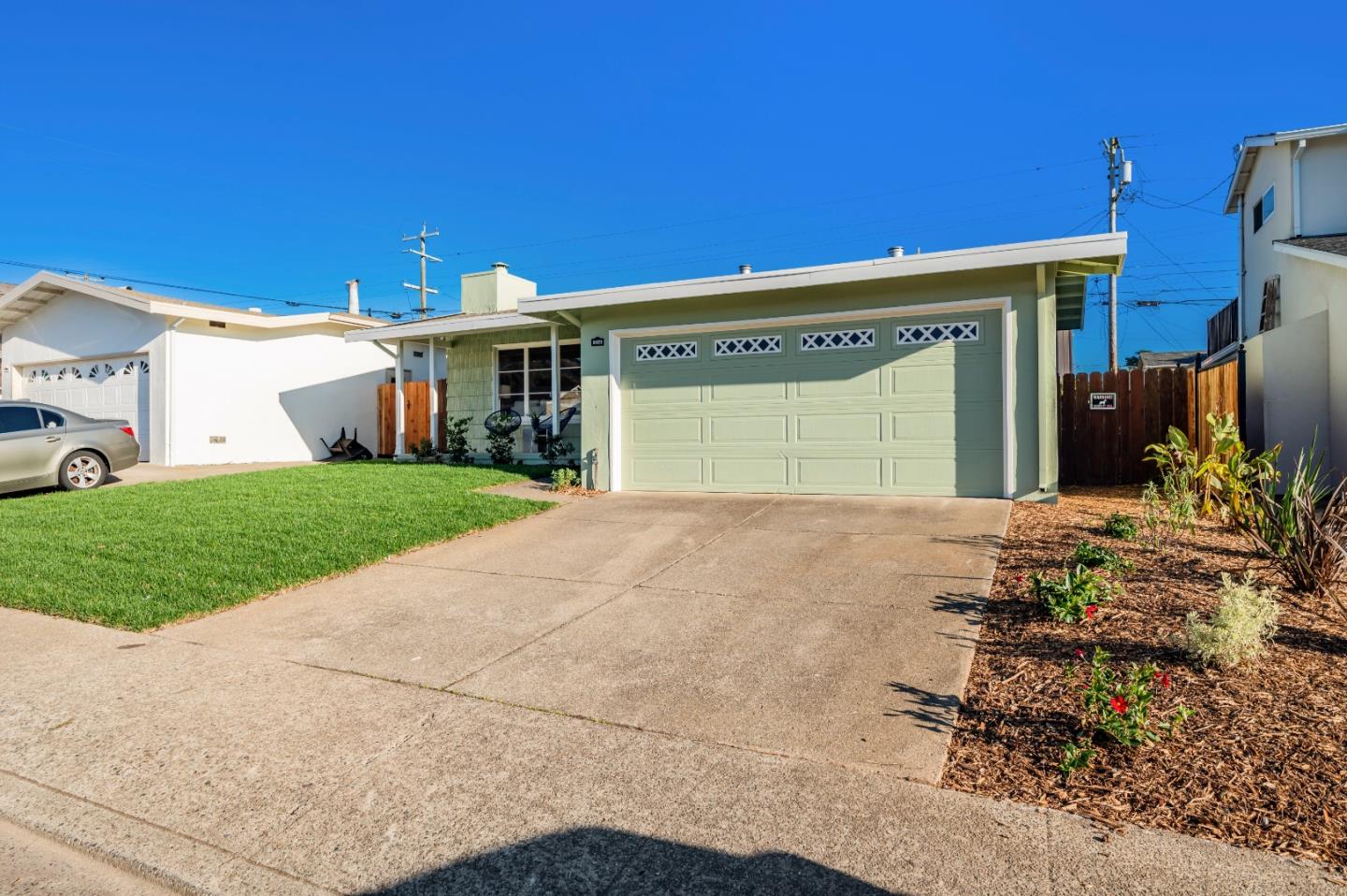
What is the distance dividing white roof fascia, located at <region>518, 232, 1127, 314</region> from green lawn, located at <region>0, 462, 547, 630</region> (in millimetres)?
2975

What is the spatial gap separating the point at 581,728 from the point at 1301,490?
5.20 m

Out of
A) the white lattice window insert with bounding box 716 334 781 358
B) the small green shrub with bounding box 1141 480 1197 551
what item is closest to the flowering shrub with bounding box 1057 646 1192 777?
the small green shrub with bounding box 1141 480 1197 551

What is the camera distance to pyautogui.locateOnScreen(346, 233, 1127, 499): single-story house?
852cm


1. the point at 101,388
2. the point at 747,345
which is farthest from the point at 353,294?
the point at 747,345

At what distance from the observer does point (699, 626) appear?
491 cm

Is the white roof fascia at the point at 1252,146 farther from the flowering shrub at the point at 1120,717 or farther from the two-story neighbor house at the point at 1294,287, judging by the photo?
the flowering shrub at the point at 1120,717

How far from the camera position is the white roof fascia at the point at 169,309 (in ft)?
47.2

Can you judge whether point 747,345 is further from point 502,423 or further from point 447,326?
point 447,326

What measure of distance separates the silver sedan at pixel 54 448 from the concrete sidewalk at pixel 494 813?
27.9 ft

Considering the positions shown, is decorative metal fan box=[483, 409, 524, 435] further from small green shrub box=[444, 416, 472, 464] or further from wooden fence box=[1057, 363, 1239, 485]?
wooden fence box=[1057, 363, 1239, 485]

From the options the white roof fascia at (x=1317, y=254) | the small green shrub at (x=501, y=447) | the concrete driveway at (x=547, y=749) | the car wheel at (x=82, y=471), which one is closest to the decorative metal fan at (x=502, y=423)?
the small green shrub at (x=501, y=447)

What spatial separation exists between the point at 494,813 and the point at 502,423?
1124cm

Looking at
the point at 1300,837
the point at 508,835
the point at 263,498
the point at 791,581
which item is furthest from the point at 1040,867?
the point at 263,498

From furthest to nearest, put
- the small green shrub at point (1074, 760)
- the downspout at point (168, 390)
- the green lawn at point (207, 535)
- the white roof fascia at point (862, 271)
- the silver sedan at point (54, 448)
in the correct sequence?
the downspout at point (168, 390) < the silver sedan at point (54, 448) < the white roof fascia at point (862, 271) < the green lawn at point (207, 535) < the small green shrub at point (1074, 760)
